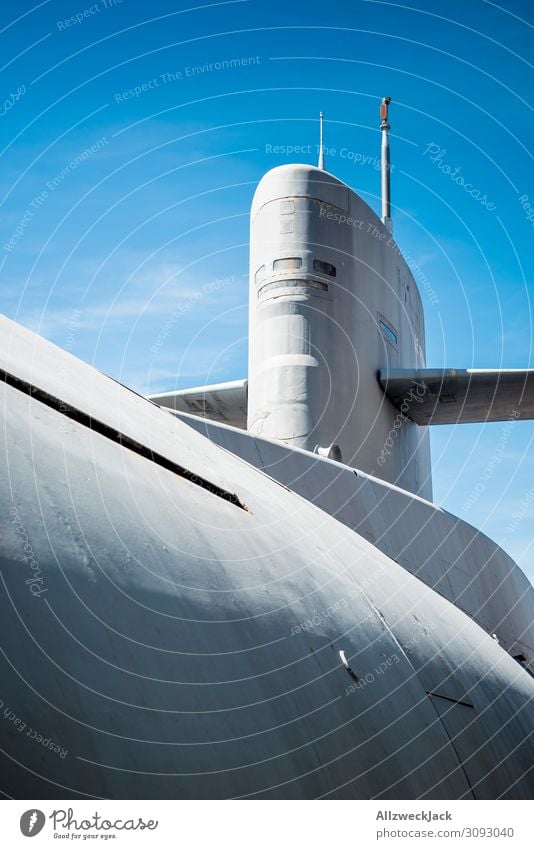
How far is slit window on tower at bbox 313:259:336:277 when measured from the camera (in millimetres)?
11281

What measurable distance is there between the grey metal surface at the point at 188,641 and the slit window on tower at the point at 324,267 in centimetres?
669

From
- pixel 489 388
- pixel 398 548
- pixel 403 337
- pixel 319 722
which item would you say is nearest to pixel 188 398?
pixel 403 337

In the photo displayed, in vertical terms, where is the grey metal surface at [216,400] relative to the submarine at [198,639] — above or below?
above

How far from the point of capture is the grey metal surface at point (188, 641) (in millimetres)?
2391

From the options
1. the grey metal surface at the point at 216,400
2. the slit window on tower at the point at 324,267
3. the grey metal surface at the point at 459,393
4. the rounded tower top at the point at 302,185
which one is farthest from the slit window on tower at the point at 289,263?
the grey metal surface at the point at 216,400

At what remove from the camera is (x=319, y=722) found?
3.30m

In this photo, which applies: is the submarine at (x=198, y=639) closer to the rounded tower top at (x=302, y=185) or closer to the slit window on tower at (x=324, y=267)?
the slit window on tower at (x=324, y=267)

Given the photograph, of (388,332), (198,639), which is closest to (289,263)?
(388,332)

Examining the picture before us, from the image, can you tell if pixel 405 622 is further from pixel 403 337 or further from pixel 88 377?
pixel 403 337
